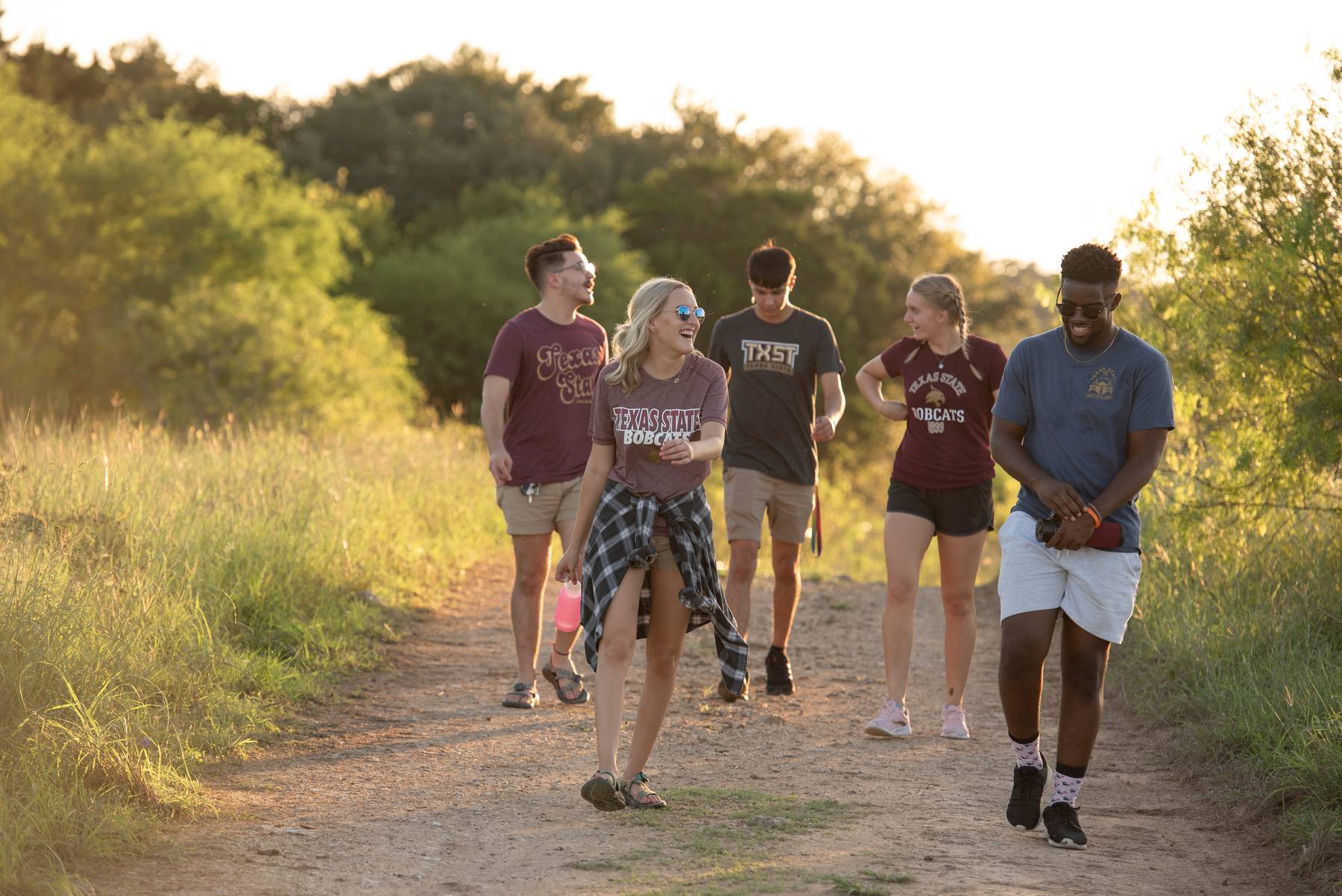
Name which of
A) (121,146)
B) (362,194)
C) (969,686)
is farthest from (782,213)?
(969,686)

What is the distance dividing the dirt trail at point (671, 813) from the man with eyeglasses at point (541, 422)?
0.55m

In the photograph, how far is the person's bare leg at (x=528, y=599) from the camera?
7.39m

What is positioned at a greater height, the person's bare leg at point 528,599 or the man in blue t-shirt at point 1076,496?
the man in blue t-shirt at point 1076,496

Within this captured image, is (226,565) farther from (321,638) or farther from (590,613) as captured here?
(590,613)

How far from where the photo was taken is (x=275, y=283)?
2967 centimetres

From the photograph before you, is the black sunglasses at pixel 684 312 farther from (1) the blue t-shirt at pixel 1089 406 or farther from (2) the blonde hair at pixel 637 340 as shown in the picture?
(1) the blue t-shirt at pixel 1089 406

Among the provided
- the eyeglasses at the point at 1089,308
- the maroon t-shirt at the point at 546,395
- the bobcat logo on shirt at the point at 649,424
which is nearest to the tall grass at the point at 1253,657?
the eyeglasses at the point at 1089,308

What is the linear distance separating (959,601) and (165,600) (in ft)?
12.5

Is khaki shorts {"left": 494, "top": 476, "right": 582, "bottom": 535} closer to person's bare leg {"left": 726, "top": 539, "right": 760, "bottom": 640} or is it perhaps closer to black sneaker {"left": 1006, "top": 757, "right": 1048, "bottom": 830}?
person's bare leg {"left": 726, "top": 539, "right": 760, "bottom": 640}

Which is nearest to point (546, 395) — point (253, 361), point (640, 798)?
point (640, 798)

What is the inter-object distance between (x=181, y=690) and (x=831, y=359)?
143 inches

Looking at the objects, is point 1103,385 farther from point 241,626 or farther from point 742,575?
point 241,626

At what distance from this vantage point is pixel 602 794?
516cm

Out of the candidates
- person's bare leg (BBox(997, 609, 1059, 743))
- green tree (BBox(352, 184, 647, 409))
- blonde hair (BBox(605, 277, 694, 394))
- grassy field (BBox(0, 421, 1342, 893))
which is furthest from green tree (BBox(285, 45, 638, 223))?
person's bare leg (BBox(997, 609, 1059, 743))
